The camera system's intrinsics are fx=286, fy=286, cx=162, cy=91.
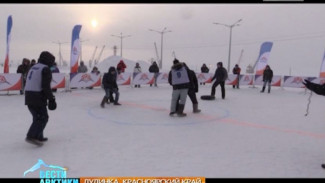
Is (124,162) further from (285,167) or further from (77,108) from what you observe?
(77,108)

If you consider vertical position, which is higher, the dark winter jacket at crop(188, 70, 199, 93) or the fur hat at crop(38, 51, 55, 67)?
the fur hat at crop(38, 51, 55, 67)

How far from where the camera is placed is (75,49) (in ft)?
57.2

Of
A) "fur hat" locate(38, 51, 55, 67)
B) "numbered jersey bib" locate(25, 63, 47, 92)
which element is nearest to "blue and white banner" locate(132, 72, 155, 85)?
"fur hat" locate(38, 51, 55, 67)

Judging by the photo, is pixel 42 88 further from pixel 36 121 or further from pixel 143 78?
pixel 143 78

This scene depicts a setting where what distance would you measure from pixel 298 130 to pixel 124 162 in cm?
486

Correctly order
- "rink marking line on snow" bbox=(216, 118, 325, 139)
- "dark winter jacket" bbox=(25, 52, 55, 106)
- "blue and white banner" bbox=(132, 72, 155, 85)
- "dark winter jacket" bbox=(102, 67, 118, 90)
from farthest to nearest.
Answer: "blue and white banner" bbox=(132, 72, 155, 85) < "dark winter jacket" bbox=(102, 67, 118, 90) < "rink marking line on snow" bbox=(216, 118, 325, 139) < "dark winter jacket" bbox=(25, 52, 55, 106)

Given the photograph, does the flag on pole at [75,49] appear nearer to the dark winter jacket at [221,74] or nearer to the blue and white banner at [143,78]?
the blue and white banner at [143,78]

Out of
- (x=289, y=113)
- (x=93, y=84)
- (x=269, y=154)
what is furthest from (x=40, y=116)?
(x=93, y=84)

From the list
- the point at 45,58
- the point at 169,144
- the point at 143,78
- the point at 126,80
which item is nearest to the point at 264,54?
the point at 143,78

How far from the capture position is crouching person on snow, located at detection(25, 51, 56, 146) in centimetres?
541

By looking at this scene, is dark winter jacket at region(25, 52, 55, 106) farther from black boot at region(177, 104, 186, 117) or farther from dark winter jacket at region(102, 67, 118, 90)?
dark winter jacket at region(102, 67, 118, 90)

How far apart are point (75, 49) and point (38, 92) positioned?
12.6 metres

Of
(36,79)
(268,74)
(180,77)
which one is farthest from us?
(268,74)

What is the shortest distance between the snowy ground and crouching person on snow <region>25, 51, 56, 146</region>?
362 millimetres
